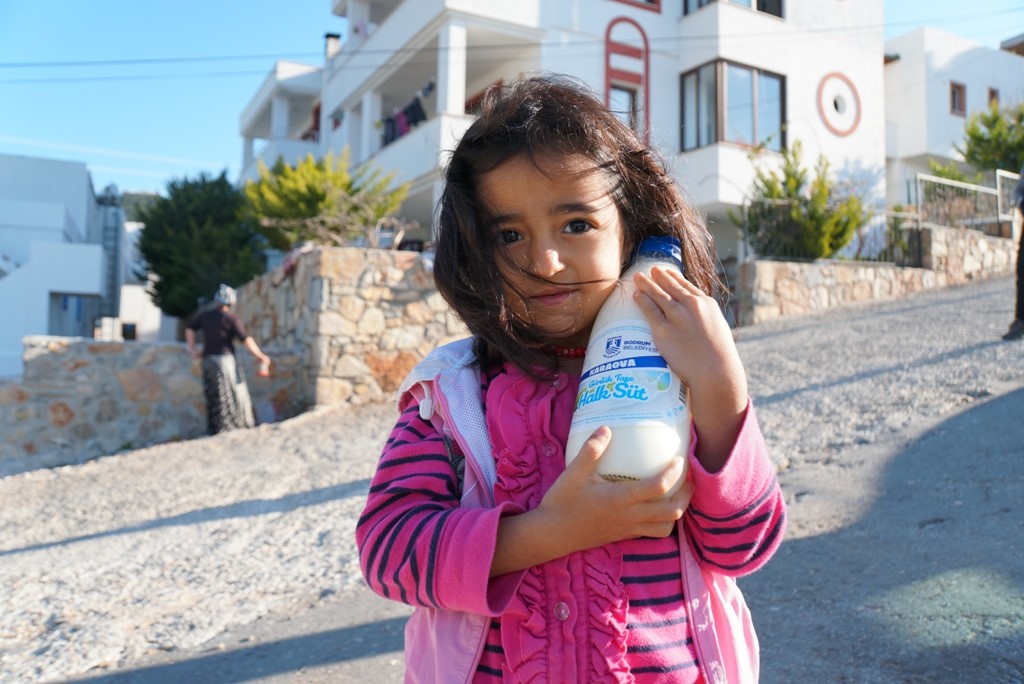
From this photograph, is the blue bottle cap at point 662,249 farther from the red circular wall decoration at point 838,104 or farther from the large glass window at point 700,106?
the red circular wall decoration at point 838,104

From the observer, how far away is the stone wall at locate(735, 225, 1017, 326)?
995 centimetres

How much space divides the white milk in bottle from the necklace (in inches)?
5.3

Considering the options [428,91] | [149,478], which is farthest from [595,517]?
[428,91]

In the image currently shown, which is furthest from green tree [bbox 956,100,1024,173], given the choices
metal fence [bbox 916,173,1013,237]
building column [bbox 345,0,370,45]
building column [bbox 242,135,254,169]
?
building column [bbox 242,135,254,169]

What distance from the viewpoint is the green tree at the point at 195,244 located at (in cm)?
1636

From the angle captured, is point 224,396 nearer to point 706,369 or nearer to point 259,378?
point 259,378

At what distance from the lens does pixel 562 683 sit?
3.34ft

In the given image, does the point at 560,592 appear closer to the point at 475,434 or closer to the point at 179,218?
the point at 475,434

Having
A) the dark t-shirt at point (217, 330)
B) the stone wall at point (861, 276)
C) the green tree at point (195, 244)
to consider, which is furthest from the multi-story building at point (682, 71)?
the dark t-shirt at point (217, 330)

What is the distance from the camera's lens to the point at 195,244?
53.5ft

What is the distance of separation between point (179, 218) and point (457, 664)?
1756 centimetres

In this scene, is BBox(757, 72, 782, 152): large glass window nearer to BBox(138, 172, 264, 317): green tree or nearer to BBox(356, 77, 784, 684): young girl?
BBox(138, 172, 264, 317): green tree

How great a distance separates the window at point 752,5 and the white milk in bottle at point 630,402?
590 inches

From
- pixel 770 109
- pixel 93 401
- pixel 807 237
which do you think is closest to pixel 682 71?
pixel 770 109
